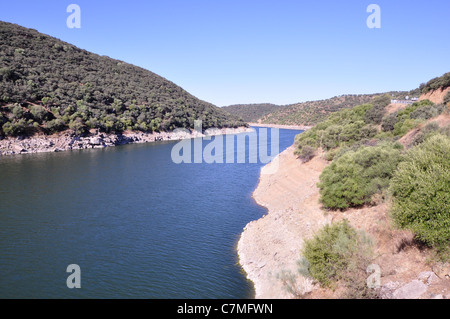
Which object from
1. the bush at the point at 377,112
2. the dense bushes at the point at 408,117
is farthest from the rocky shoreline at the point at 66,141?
the dense bushes at the point at 408,117

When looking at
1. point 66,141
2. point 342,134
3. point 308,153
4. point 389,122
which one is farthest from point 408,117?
point 66,141

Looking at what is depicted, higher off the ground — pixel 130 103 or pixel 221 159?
pixel 130 103

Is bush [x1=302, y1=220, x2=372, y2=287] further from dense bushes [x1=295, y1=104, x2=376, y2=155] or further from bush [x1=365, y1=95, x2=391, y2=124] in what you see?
bush [x1=365, y1=95, x2=391, y2=124]

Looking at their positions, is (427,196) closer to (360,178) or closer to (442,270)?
(442,270)

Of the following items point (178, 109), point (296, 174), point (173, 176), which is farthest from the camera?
point (178, 109)

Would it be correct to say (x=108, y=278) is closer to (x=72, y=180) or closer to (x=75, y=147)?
(x=72, y=180)
